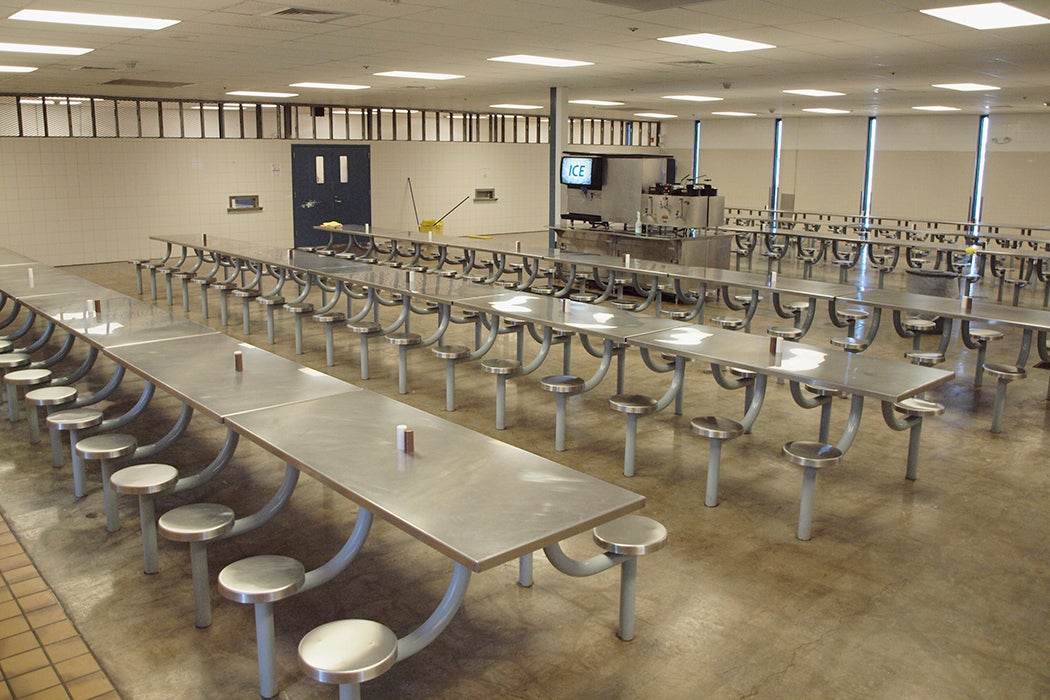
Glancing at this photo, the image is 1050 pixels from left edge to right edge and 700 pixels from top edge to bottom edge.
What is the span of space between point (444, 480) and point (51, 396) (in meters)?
2.92

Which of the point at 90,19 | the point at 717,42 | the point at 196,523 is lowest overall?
the point at 196,523

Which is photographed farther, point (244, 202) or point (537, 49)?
point (244, 202)

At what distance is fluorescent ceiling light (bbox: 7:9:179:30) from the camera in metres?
5.52

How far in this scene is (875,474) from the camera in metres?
4.68

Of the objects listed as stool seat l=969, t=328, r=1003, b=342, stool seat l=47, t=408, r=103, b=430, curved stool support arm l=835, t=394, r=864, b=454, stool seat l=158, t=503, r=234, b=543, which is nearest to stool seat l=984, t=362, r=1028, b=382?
stool seat l=969, t=328, r=1003, b=342

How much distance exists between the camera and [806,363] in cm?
425

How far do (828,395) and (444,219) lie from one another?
13030 millimetres

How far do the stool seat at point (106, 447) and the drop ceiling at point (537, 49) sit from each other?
2.84 meters

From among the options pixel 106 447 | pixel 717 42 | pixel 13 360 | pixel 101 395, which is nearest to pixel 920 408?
pixel 717 42

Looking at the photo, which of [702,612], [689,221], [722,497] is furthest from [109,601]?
[689,221]

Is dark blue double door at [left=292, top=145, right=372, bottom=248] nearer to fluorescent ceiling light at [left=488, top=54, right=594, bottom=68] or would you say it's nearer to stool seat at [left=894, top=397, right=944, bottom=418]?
fluorescent ceiling light at [left=488, top=54, right=594, bottom=68]

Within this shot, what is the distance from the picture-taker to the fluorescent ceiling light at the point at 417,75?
9320 millimetres

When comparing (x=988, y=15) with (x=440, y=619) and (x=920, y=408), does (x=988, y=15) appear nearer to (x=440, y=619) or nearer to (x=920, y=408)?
(x=920, y=408)

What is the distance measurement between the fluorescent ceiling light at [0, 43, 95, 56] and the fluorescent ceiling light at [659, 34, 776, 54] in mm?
5084
